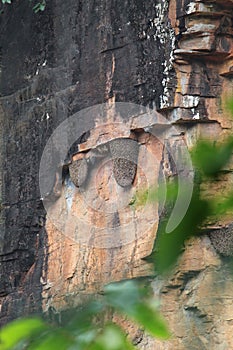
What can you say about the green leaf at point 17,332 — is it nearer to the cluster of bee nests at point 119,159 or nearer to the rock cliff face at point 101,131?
the rock cliff face at point 101,131

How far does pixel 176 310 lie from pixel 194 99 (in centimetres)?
143

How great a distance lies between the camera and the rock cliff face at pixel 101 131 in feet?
21.6

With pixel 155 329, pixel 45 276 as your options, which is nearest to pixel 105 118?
pixel 45 276

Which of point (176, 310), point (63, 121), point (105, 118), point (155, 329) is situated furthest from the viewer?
point (63, 121)

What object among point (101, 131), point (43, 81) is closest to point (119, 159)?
A: point (101, 131)

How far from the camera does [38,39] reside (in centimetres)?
792

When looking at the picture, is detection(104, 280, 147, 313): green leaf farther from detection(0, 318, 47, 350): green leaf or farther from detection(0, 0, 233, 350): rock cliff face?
detection(0, 0, 233, 350): rock cliff face

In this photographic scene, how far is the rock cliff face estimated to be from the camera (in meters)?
6.57

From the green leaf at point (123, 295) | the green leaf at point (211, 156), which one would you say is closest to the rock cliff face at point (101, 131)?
the green leaf at point (211, 156)

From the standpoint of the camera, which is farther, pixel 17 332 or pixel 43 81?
pixel 43 81

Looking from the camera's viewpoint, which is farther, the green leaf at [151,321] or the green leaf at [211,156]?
the green leaf at [211,156]

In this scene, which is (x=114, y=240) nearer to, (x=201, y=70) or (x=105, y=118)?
(x=105, y=118)

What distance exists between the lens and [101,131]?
23.3 feet

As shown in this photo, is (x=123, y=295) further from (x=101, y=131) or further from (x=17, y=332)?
(x=101, y=131)
